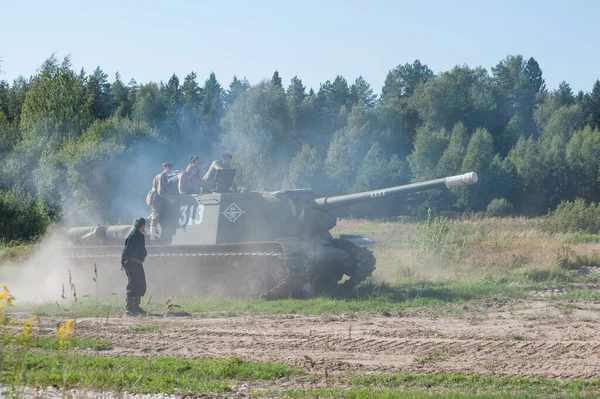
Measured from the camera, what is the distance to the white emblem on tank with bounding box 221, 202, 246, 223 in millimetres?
17406

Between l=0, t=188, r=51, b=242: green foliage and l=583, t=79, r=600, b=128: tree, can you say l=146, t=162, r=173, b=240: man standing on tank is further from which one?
l=583, t=79, r=600, b=128: tree

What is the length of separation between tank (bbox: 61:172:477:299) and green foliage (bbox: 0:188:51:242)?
1706cm

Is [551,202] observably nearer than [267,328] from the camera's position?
No

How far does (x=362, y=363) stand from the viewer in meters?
9.41

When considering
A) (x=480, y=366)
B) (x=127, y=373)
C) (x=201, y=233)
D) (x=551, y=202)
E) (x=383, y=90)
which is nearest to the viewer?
(x=127, y=373)

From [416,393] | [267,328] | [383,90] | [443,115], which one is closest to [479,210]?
[443,115]

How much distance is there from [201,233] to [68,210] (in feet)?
73.0

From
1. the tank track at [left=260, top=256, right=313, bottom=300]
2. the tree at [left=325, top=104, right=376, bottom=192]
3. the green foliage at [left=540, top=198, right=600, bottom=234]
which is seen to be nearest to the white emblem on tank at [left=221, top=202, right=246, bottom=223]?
the tank track at [left=260, top=256, right=313, bottom=300]

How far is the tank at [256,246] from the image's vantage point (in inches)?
642

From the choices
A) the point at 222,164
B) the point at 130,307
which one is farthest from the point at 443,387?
the point at 222,164

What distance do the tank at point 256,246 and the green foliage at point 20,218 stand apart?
1706cm

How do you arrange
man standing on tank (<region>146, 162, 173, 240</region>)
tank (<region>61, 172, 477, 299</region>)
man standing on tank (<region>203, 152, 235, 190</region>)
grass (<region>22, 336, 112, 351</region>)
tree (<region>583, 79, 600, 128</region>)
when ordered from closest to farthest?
1. grass (<region>22, 336, 112, 351</region>)
2. tank (<region>61, 172, 477, 299</region>)
3. man standing on tank (<region>203, 152, 235, 190</region>)
4. man standing on tank (<region>146, 162, 173, 240</region>)
5. tree (<region>583, 79, 600, 128</region>)

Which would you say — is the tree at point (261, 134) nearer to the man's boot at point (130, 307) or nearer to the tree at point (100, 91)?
the tree at point (100, 91)

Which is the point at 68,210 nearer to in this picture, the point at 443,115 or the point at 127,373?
the point at 127,373
